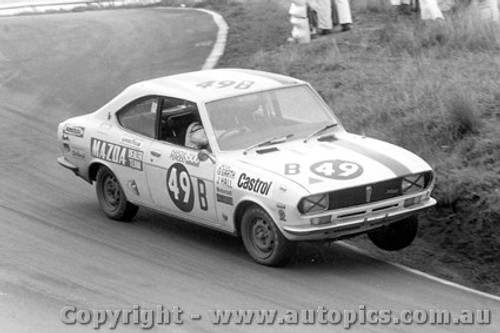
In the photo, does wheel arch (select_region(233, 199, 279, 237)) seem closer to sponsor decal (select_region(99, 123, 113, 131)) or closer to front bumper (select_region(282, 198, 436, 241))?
front bumper (select_region(282, 198, 436, 241))

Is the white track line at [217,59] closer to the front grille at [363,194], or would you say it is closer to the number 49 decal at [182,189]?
the front grille at [363,194]

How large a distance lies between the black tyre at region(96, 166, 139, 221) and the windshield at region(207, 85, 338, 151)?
1.48 meters

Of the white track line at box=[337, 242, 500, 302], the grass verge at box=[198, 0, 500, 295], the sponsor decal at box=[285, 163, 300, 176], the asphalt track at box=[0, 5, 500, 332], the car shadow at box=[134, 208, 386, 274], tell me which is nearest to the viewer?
the asphalt track at box=[0, 5, 500, 332]

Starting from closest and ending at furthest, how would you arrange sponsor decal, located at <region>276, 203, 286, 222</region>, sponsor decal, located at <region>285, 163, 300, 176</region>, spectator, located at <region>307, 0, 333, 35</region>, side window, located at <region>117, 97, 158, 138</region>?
sponsor decal, located at <region>276, 203, 286, 222</region>
sponsor decal, located at <region>285, 163, 300, 176</region>
side window, located at <region>117, 97, 158, 138</region>
spectator, located at <region>307, 0, 333, 35</region>

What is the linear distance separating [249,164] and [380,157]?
1133 mm

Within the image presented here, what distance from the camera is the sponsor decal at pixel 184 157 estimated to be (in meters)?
10.3

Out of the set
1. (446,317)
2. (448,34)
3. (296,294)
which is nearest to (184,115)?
(296,294)

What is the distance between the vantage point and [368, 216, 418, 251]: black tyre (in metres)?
10.2

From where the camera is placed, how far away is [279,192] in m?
9.41

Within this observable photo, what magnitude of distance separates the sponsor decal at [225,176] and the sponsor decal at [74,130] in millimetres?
2278

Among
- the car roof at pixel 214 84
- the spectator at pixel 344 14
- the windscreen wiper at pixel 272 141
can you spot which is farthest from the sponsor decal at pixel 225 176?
the spectator at pixel 344 14

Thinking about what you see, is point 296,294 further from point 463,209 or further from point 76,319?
point 463,209

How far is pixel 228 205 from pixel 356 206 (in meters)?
1.17

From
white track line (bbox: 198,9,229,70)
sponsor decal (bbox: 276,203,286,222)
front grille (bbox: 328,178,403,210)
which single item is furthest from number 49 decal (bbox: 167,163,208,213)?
white track line (bbox: 198,9,229,70)
